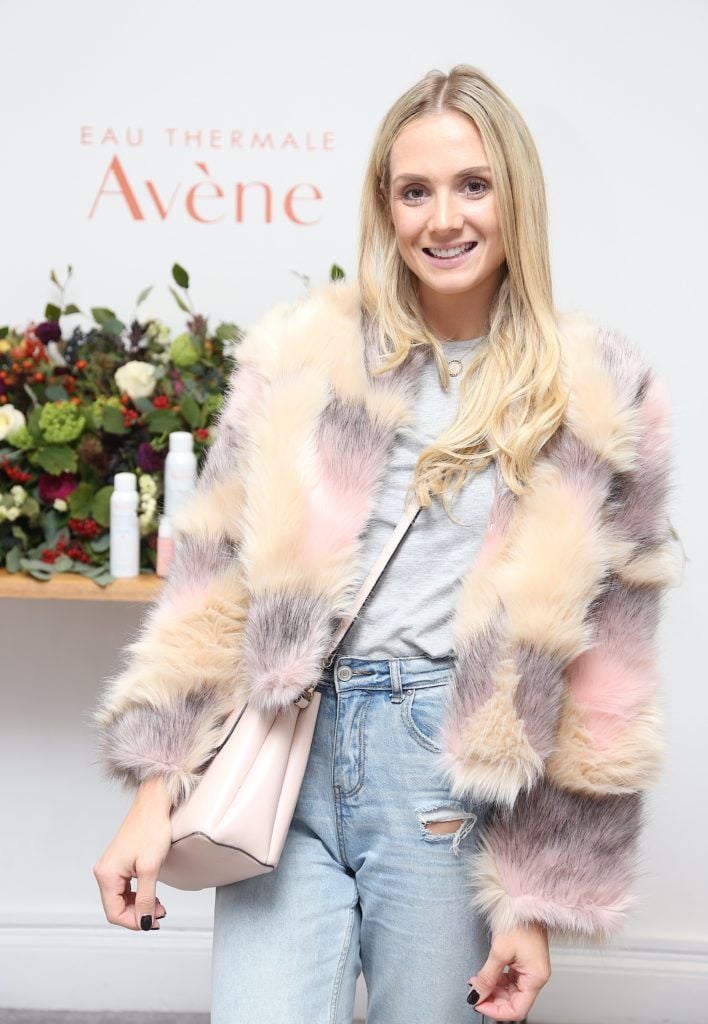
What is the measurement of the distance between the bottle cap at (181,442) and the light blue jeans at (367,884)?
2.75 feet

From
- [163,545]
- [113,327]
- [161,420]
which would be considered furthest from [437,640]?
[113,327]

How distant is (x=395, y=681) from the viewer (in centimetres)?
131

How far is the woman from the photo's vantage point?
129 cm

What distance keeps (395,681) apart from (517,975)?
1.27ft

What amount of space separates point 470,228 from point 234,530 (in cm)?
49

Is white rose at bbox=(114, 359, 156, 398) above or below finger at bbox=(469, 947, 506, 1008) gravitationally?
above

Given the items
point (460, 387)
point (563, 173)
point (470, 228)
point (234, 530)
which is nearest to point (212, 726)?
point (234, 530)

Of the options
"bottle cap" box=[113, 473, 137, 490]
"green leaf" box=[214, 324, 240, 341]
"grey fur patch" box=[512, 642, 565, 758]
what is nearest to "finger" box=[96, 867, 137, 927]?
"grey fur patch" box=[512, 642, 565, 758]

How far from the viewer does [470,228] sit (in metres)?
1.36

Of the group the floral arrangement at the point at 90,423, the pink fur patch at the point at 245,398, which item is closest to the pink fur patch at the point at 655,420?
the pink fur patch at the point at 245,398

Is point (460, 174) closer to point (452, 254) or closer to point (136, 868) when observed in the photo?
point (452, 254)

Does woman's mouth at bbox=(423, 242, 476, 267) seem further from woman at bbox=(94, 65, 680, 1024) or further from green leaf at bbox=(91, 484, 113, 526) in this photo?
green leaf at bbox=(91, 484, 113, 526)

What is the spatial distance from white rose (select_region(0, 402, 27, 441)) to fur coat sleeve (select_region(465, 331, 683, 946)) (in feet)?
3.91

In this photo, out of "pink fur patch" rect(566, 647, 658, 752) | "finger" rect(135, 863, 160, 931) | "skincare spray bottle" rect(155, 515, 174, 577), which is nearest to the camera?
"finger" rect(135, 863, 160, 931)
